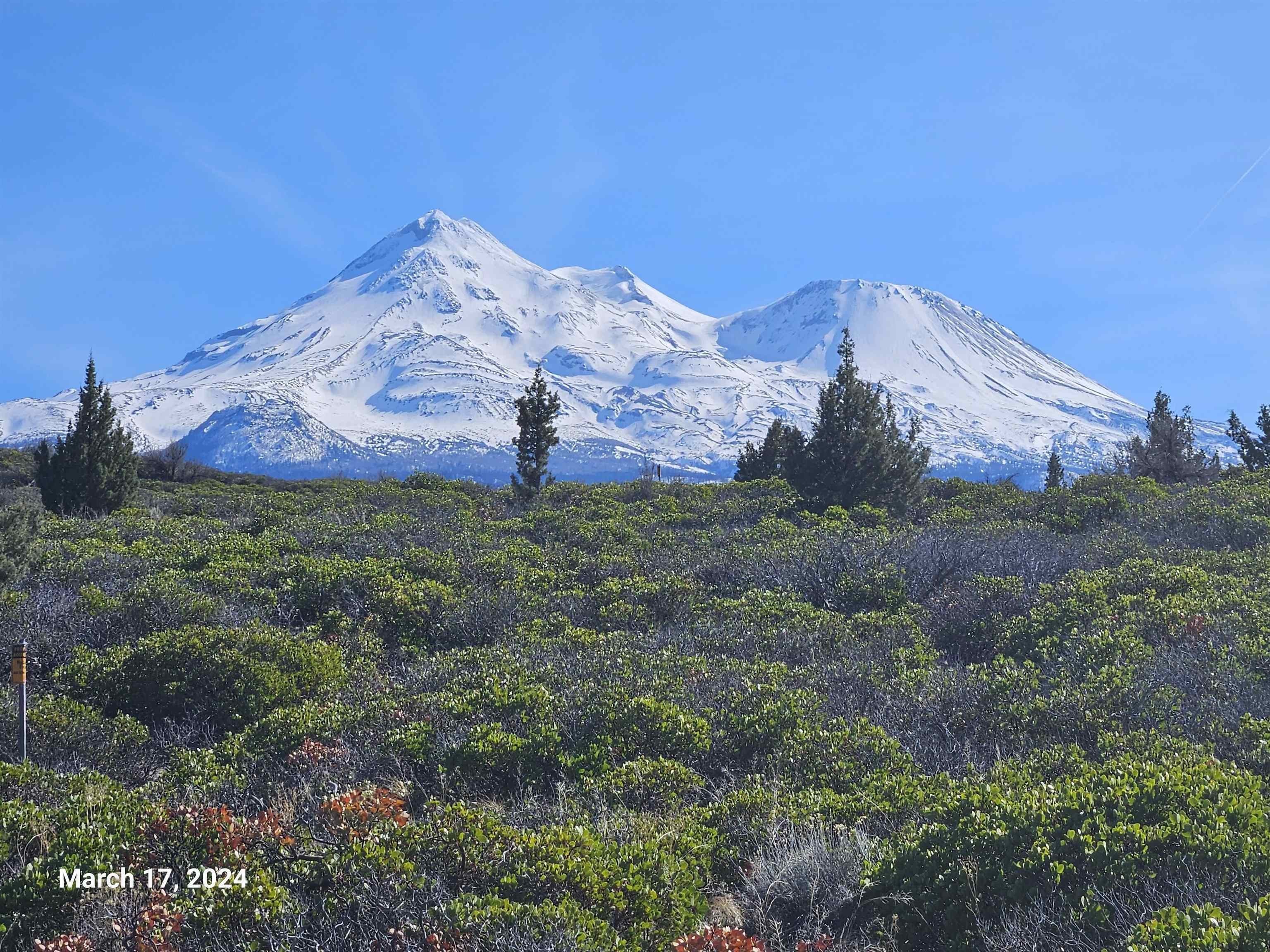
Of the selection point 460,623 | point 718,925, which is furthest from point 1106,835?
point 460,623

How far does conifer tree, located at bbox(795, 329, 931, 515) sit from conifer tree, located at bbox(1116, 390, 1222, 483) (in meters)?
7.80

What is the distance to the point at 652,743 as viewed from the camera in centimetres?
587

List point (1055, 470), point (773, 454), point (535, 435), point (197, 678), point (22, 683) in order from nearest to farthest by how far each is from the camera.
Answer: point (22, 683) < point (197, 678) < point (535, 435) < point (773, 454) < point (1055, 470)

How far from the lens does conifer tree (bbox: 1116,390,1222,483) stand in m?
23.4

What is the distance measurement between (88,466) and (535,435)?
9.56 metres

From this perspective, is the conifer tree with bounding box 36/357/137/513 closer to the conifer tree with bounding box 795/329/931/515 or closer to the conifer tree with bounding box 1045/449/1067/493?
the conifer tree with bounding box 795/329/931/515

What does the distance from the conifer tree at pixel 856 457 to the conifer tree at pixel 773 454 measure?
368 centimetres

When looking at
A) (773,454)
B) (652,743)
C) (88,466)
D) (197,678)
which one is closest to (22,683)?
(197,678)

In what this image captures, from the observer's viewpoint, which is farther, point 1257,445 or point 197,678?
point 1257,445

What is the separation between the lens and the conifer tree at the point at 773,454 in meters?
24.2

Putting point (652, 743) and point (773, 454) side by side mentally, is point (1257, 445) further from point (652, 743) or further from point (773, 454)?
point (652, 743)

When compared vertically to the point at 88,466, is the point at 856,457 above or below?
above

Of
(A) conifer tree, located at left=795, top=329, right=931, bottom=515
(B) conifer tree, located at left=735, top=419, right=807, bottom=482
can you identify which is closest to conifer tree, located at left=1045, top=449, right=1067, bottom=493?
(B) conifer tree, located at left=735, top=419, right=807, bottom=482

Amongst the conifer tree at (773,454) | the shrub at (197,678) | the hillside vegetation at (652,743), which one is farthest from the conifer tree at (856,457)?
the shrub at (197,678)
